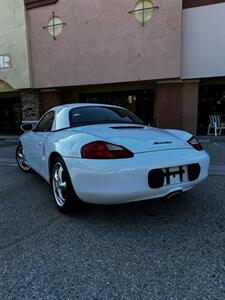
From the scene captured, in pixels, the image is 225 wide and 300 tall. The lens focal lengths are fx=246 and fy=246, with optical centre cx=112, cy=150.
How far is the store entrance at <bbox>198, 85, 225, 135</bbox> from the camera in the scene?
11.7 metres

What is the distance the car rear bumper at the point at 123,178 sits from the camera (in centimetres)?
240

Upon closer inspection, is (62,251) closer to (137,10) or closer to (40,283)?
(40,283)

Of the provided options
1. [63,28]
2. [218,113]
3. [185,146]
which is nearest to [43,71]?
[63,28]

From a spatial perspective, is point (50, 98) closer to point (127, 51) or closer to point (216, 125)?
point (127, 51)

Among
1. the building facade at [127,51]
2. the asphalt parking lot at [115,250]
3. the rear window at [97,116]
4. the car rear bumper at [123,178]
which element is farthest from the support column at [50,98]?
the car rear bumper at [123,178]

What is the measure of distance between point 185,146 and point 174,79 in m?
7.87

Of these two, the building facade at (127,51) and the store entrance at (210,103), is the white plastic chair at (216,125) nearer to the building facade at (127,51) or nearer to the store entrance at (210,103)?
the store entrance at (210,103)

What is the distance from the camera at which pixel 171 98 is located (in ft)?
34.0

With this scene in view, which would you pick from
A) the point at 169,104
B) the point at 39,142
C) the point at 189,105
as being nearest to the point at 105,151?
the point at 39,142

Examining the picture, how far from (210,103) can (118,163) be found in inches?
430

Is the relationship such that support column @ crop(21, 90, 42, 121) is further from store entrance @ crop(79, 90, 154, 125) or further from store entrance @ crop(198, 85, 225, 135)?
store entrance @ crop(198, 85, 225, 135)

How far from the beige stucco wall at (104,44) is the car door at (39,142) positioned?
6.83m

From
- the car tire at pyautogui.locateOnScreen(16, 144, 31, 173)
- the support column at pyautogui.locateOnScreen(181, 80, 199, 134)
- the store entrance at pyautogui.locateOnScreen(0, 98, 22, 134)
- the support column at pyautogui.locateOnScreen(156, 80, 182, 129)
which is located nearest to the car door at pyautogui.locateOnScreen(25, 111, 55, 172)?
the car tire at pyautogui.locateOnScreen(16, 144, 31, 173)

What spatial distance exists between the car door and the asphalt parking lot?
0.69m
